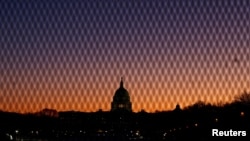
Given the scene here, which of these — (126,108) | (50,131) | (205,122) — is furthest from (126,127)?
(205,122)

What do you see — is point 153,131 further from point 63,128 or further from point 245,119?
point 245,119

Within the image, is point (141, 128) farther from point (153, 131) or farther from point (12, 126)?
point (12, 126)

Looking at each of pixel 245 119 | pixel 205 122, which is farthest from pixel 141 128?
pixel 245 119

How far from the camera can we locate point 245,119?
3625cm

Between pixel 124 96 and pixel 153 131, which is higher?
pixel 124 96

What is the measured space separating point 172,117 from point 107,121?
38.4 m

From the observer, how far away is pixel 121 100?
108875mm

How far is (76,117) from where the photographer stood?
117812mm

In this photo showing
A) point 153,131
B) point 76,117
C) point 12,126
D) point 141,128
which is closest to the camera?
point 12,126

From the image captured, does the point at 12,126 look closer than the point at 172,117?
Yes

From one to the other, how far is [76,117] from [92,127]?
8.26 m

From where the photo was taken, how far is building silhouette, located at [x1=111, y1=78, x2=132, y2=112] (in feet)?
357

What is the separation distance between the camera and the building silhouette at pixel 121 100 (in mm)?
108938

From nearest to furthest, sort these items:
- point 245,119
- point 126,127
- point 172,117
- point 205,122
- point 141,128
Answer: point 245,119 → point 205,122 → point 172,117 → point 141,128 → point 126,127
